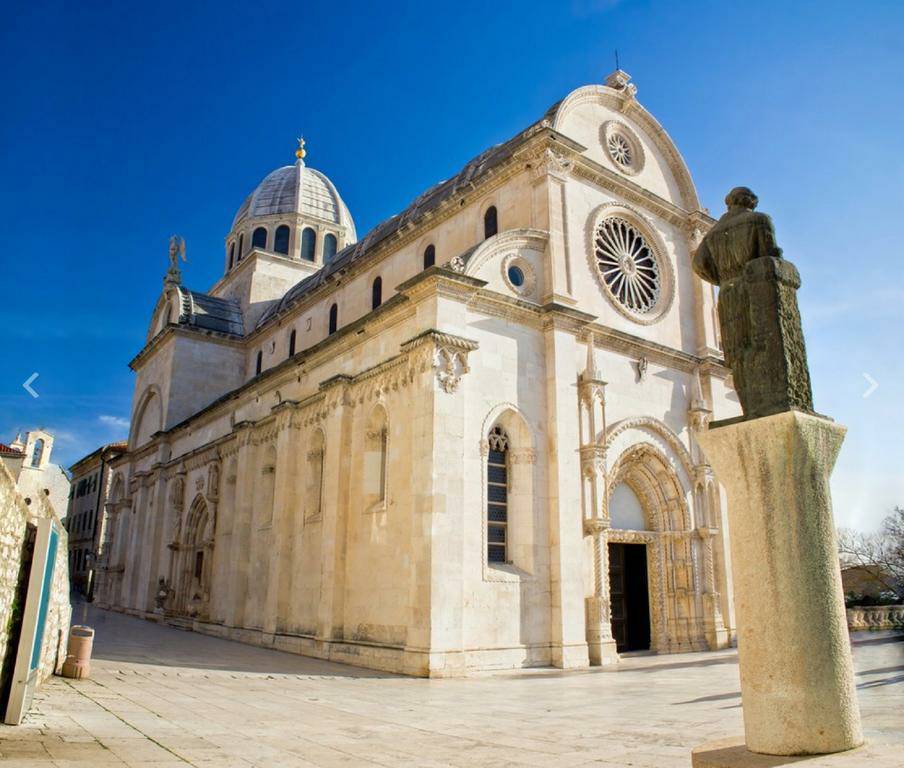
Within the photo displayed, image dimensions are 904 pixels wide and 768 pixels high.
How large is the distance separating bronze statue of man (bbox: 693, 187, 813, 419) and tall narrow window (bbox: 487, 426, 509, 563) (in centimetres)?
1144

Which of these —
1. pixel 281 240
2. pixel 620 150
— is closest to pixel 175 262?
pixel 281 240

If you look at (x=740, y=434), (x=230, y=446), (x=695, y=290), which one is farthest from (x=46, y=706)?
(x=695, y=290)

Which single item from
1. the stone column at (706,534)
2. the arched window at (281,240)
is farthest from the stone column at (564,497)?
the arched window at (281,240)

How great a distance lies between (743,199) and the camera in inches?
255

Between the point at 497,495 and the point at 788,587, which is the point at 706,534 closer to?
the point at 497,495

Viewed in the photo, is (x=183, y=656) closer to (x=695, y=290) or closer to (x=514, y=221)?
(x=514, y=221)

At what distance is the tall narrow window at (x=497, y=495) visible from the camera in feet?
56.6

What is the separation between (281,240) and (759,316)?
38.1 metres

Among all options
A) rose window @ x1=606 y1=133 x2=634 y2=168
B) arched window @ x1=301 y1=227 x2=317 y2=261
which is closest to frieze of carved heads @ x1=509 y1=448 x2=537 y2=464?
rose window @ x1=606 y1=133 x2=634 y2=168

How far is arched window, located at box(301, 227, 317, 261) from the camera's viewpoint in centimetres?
4116

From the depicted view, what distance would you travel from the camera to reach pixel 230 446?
27.2 metres

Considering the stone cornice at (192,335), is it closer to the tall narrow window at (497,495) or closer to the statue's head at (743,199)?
the tall narrow window at (497,495)

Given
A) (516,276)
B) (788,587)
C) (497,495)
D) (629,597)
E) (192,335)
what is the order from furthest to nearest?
(192,335) → (629,597) → (516,276) → (497,495) → (788,587)

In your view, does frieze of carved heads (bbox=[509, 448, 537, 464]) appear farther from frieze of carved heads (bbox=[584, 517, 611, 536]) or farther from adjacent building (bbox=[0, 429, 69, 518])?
adjacent building (bbox=[0, 429, 69, 518])
